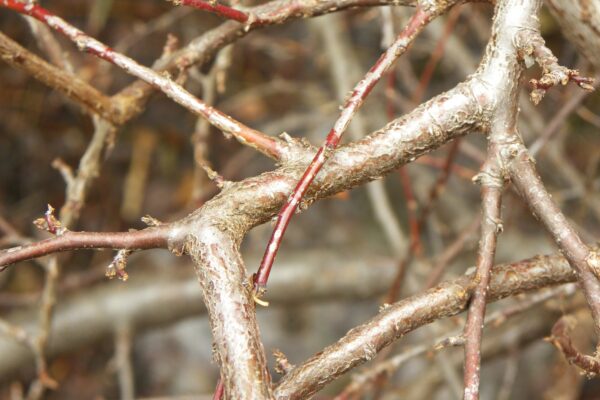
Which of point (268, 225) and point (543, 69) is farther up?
point (268, 225)

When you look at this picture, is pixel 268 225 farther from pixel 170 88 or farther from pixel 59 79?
pixel 170 88

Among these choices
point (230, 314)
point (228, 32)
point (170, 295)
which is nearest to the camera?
point (230, 314)

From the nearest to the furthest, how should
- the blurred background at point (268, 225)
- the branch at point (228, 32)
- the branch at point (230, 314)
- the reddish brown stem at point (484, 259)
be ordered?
the branch at point (230, 314)
the reddish brown stem at point (484, 259)
the branch at point (228, 32)
the blurred background at point (268, 225)

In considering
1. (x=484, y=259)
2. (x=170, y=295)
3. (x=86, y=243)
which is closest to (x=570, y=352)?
(x=484, y=259)

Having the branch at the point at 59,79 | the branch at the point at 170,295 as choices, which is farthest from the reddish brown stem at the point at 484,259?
the branch at the point at 170,295

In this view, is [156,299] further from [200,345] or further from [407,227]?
[407,227]

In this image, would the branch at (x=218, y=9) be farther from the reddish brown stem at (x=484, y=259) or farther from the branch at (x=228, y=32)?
the reddish brown stem at (x=484, y=259)

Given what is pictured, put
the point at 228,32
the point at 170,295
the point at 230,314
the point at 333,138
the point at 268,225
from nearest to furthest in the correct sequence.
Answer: the point at 230,314, the point at 333,138, the point at 228,32, the point at 170,295, the point at 268,225
